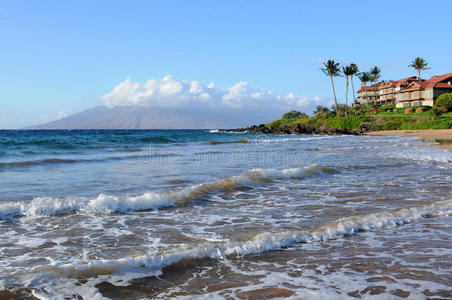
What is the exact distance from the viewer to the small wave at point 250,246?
15.0 ft

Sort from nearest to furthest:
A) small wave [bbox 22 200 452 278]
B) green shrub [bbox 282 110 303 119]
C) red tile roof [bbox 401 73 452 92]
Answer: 1. small wave [bbox 22 200 452 278]
2. red tile roof [bbox 401 73 452 92]
3. green shrub [bbox 282 110 303 119]

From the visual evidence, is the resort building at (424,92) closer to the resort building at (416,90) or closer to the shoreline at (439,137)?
the resort building at (416,90)

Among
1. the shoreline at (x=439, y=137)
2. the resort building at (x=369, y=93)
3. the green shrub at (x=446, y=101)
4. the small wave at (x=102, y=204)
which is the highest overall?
the resort building at (x=369, y=93)

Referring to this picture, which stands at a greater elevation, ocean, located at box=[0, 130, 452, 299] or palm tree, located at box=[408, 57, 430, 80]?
palm tree, located at box=[408, 57, 430, 80]

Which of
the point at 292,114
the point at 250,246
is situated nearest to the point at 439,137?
the point at 250,246

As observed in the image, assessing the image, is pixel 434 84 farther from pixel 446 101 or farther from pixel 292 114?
pixel 292 114

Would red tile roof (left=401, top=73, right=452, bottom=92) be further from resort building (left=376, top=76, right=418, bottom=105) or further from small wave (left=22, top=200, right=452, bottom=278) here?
small wave (left=22, top=200, right=452, bottom=278)

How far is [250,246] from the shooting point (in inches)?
213

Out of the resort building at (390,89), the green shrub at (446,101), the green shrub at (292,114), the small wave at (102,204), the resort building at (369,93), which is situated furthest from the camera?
the green shrub at (292,114)

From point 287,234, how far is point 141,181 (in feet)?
24.5

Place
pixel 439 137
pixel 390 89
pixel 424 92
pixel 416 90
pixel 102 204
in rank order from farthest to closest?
pixel 390 89 < pixel 416 90 < pixel 424 92 < pixel 439 137 < pixel 102 204

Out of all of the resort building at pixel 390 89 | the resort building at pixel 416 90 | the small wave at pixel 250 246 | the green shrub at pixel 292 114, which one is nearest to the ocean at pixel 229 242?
the small wave at pixel 250 246

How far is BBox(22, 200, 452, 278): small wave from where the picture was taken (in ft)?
15.0

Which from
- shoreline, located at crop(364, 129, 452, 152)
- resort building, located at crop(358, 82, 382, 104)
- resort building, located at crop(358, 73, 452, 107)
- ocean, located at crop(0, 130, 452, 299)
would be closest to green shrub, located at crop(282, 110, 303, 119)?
resort building, located at crop(358, 82, 382, 104)
